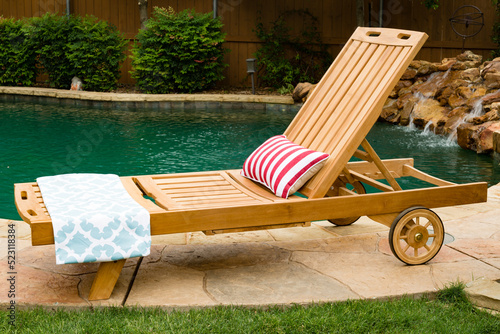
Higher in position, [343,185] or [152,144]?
[343,185]

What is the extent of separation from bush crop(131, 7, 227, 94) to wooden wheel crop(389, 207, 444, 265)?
9041 mm

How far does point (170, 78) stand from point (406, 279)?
31.6 ft

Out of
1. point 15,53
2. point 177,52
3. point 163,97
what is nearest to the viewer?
point 163,97

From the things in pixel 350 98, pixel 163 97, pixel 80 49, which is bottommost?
pixel 163 97

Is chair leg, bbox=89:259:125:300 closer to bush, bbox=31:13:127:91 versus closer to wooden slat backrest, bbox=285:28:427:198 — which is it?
wooden slat backrest, bbox=285:28:427:198

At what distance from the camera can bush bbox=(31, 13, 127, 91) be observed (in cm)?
1223

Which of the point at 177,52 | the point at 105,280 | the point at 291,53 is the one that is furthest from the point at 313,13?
the point at 105,280

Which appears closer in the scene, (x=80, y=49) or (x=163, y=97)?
(x=163, y=97)

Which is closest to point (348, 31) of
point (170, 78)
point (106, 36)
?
point (170, 78)

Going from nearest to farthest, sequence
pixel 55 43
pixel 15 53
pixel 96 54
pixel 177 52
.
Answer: pixel 177 52 → pixel 96 54 → pixel 55 43 → pixel 15 53

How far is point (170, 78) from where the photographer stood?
12.3 meters

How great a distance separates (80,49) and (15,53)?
5.03 ft

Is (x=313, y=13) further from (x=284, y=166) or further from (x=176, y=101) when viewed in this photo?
(x=284, y=166)

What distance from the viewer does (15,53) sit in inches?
497
